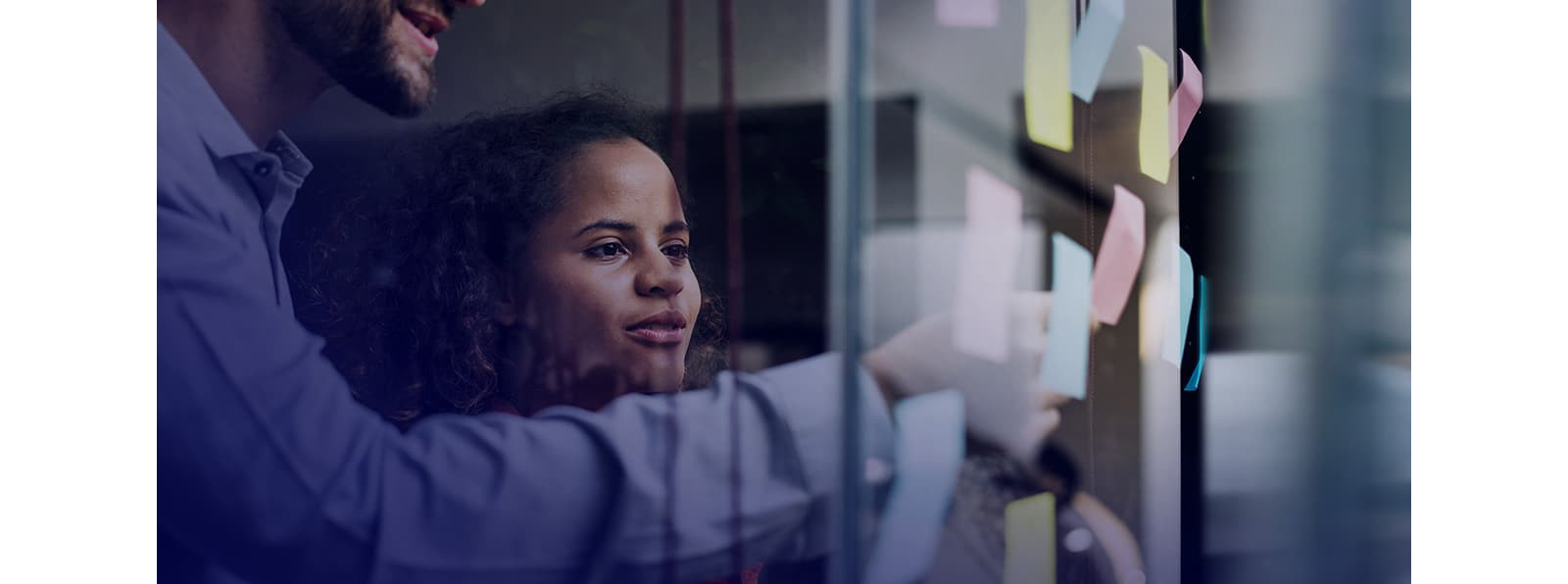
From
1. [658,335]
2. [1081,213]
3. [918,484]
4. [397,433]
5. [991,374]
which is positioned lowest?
[918,484]

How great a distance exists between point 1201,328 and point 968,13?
92 centimetres

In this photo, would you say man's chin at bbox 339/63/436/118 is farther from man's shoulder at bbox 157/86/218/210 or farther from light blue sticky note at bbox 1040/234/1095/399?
light blue sticky note at bbox 1040/234/1095/399

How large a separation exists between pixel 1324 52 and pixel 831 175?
1.23m

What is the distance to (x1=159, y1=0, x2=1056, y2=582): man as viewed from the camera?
2195mm

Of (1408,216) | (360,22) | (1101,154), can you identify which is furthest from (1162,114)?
(360,22)

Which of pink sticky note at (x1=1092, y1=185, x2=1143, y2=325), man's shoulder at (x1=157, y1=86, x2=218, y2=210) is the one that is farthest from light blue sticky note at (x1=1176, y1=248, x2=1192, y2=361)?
man's shoulder at (x1=157, y1=86, x2=218, y2=210)

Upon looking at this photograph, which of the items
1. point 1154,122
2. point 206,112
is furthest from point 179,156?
point 1154,122

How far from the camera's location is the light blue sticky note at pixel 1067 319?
2203mm

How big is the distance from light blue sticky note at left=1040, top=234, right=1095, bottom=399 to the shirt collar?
1.76m

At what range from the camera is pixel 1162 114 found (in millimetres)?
2246

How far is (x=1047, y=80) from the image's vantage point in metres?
2.21

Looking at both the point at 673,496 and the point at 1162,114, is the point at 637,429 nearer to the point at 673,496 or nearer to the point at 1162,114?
the point at 673,496

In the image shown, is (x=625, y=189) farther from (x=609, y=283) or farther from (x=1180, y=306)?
(x=1180, y=306)

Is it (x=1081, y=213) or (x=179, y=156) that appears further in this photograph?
(x=179, y=156)
